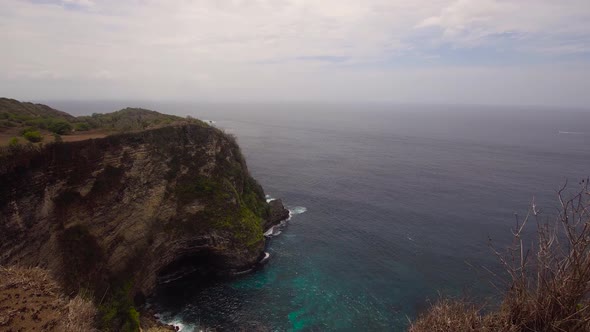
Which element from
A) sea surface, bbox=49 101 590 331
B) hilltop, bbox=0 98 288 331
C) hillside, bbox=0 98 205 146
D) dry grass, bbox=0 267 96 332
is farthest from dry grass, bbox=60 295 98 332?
hillside, bbox=0 98 205 146

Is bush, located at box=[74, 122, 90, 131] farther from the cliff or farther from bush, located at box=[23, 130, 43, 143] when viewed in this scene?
bush, located at box=[23, 130, 43, 143]

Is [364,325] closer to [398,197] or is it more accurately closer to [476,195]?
[398,197]

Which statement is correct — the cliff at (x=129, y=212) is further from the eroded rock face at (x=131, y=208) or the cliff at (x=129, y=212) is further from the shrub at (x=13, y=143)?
A: the shrub at (x=13, y=143)

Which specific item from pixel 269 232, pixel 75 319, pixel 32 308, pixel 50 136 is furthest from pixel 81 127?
pixel 32 308

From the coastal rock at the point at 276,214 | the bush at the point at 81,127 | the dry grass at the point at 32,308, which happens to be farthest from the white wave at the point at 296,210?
the dry grass at the point at 32,308

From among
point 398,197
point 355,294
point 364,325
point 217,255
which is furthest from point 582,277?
point 398,197

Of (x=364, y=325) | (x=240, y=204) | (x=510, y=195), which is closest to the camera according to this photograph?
(x=364, y=325)
